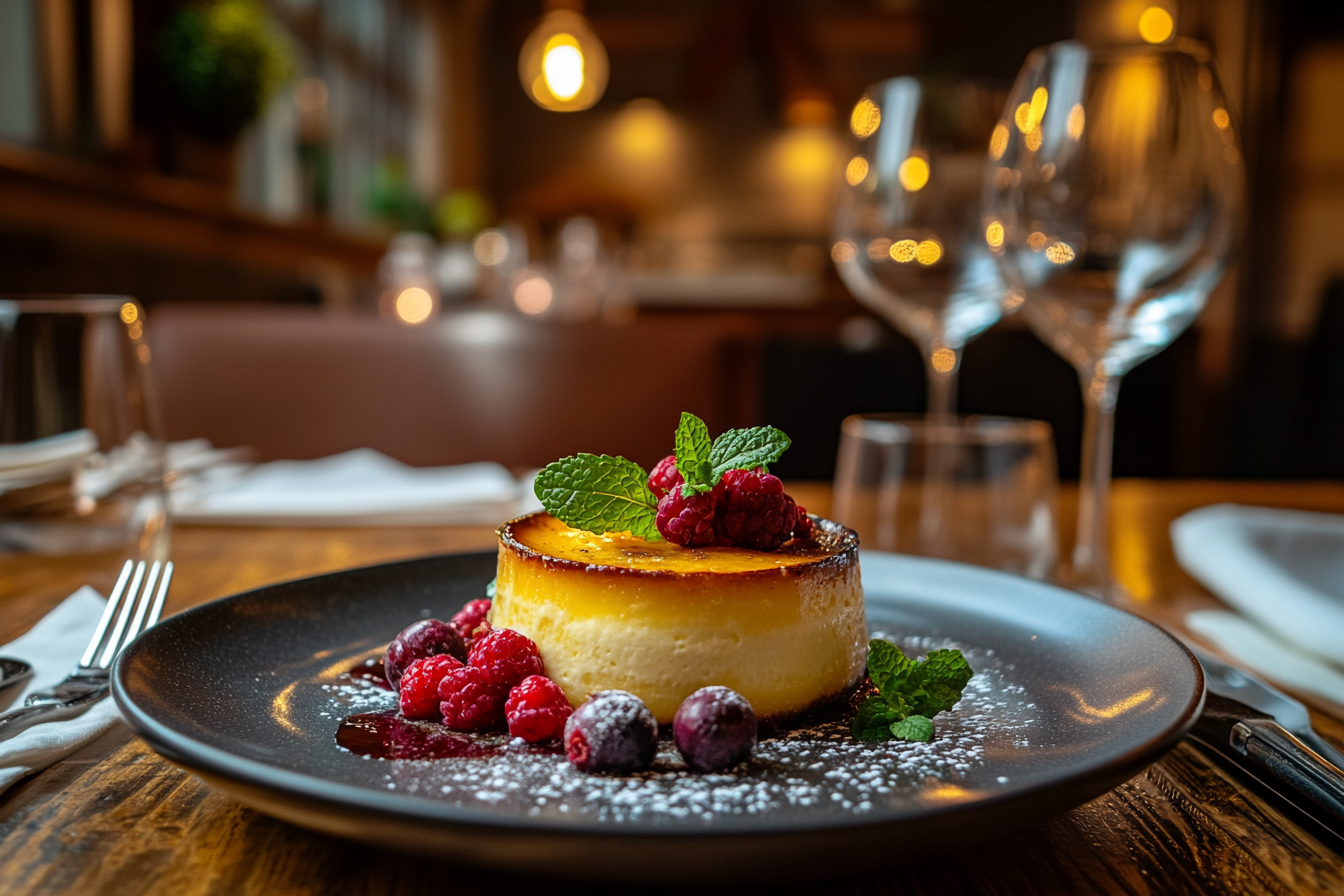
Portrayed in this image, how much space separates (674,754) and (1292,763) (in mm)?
296

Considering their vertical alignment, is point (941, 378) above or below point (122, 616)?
above

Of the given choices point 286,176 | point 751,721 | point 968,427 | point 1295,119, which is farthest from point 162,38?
point 1295,119

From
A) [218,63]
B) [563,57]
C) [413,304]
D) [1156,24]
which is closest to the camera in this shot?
[218,63]

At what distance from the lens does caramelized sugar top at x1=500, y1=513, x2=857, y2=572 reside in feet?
2.34

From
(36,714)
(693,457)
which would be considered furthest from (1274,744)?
(36,714)

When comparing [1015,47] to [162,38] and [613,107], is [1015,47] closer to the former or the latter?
[613,107]

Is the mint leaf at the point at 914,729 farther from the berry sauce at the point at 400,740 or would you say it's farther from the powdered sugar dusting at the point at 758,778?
the berry sauce at the point at 400,740

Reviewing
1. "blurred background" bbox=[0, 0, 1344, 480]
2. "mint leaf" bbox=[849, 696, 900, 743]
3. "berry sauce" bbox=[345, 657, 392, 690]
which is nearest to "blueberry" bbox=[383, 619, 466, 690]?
"berry sauce" bbox=[345, 657, 392, 690]

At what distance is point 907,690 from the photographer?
63 centimetres

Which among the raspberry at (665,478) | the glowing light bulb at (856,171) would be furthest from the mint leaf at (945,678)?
the glowing light bulb at (856,171)

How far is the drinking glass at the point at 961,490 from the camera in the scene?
3.28 feet

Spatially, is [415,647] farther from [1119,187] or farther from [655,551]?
[1119,187]

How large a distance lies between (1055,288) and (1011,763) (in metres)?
0.55

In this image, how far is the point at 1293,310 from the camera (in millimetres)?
5496
